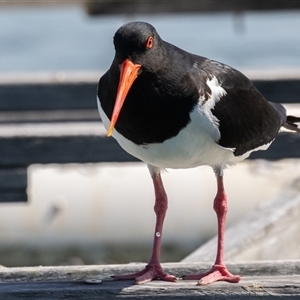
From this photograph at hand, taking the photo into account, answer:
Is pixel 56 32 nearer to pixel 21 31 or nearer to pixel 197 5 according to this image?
pixel 21 31

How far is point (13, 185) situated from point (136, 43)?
1.98 metres

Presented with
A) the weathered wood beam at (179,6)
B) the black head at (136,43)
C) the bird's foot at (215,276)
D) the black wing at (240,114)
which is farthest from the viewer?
the weathered wood beam at (179,6)

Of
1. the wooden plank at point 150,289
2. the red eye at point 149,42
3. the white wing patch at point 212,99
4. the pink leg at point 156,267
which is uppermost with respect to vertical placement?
the red eye at point 149,42

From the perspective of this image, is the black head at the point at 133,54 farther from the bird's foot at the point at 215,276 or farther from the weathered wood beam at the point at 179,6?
the weathered wood beam at the point at 179,6

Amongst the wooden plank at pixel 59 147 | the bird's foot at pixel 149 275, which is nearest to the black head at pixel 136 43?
the bird's foot at pixel 149 275

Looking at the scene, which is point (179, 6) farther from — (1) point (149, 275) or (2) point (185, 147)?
(1) point (149, 275)

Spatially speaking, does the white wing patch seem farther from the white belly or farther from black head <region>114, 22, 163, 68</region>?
black head <region>114, 22, 163, 68</region>

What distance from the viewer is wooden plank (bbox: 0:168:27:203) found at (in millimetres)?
5079

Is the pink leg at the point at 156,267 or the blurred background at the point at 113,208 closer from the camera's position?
the pink leg at the point at 156,267

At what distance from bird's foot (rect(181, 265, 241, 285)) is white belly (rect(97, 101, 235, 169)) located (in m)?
0.51

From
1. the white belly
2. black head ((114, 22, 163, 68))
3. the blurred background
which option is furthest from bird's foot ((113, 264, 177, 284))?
the blurred background

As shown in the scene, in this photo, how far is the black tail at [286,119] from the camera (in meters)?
4.56

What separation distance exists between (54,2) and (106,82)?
60.4ft

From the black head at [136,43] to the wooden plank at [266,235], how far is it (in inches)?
48.9
